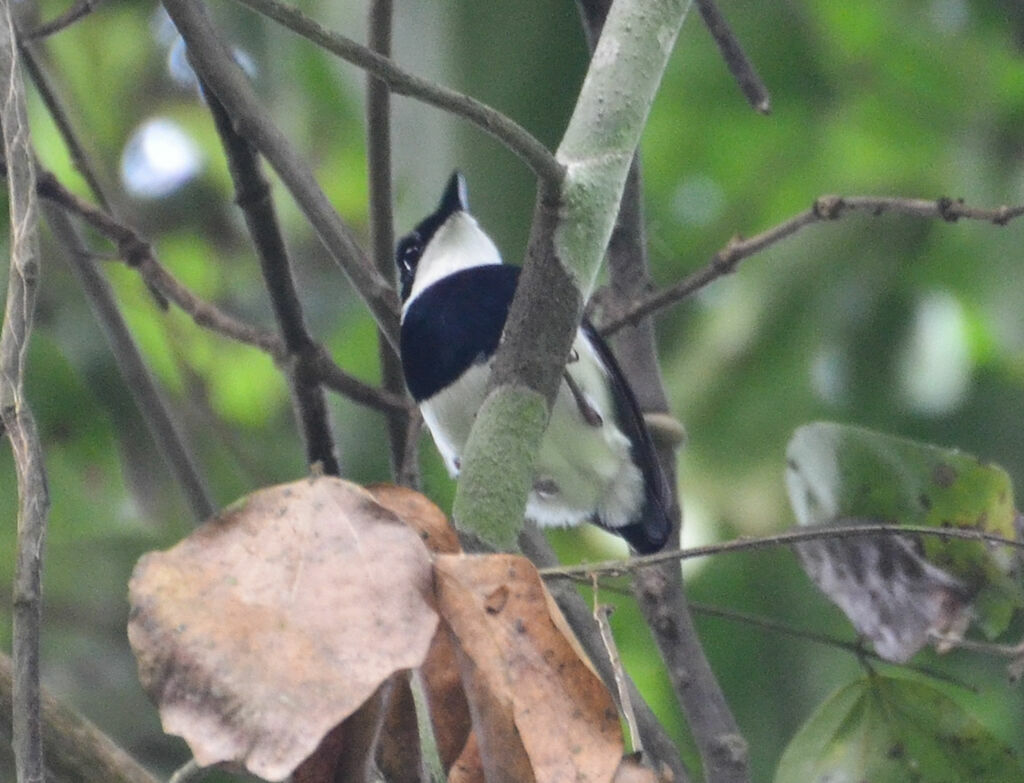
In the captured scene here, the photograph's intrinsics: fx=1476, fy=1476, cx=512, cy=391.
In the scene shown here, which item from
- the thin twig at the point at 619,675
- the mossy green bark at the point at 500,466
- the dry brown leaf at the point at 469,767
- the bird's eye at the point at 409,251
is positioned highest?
the bird's eye at the point at 409,251

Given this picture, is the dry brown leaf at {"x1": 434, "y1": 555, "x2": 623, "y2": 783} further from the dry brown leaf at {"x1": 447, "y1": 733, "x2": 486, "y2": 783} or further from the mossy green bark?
the mossy green bark

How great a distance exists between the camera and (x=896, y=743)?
1.61 meters

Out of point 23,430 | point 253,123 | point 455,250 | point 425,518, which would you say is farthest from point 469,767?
point 455,250

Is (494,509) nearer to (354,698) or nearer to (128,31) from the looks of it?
(354,698)

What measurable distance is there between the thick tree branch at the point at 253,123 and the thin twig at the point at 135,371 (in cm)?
43

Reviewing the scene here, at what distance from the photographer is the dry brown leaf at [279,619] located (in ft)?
2.53

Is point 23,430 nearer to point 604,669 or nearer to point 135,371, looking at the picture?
point 604,669

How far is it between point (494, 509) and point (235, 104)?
619 millimetres

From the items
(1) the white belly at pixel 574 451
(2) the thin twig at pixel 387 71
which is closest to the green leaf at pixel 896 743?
(1) the white belly at pixel 574 451

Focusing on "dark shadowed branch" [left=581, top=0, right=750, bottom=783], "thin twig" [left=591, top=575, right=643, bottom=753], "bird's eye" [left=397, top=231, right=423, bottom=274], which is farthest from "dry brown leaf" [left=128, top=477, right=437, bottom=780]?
"bird's eye" [left=397, top=231, right=423, bottom=274]

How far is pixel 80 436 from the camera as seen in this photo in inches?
85.8

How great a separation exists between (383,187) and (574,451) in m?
0.62

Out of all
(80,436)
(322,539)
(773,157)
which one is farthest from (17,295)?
(773,157)

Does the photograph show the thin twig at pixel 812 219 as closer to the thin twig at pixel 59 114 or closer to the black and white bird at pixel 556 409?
the black and white bird at pixel 556 409
